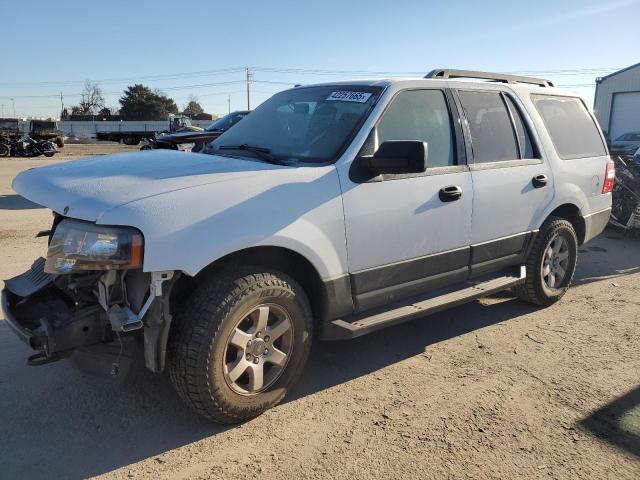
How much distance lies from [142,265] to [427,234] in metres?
2.02

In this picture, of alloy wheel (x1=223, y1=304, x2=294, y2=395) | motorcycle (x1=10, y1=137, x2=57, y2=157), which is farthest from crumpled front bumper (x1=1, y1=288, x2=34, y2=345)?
motorcycle (x1=10, y1=137, x2=57, y2=157)

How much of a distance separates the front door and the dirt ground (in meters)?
0.63

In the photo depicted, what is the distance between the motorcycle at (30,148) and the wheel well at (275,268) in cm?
2703

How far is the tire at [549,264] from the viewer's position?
16.1 feet

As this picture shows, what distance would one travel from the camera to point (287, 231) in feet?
10.2

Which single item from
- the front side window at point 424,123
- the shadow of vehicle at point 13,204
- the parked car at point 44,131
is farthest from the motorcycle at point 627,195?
the parked car at point 44,131

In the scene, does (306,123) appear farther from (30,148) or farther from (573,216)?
(30,148)

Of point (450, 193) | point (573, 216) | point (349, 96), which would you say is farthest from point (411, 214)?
point (573, 216)

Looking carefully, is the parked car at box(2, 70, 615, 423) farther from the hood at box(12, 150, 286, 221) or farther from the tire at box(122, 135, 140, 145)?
the tire at box(122, 135, 140, 145)

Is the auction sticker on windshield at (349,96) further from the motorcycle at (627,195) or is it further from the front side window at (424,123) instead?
the motorcycle at (627,195)

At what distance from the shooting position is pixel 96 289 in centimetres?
310

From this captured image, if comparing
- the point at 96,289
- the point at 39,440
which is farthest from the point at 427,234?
the point at 39,440

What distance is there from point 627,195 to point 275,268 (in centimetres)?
716

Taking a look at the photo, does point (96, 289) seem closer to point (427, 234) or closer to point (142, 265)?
Result: point (142, 265)
